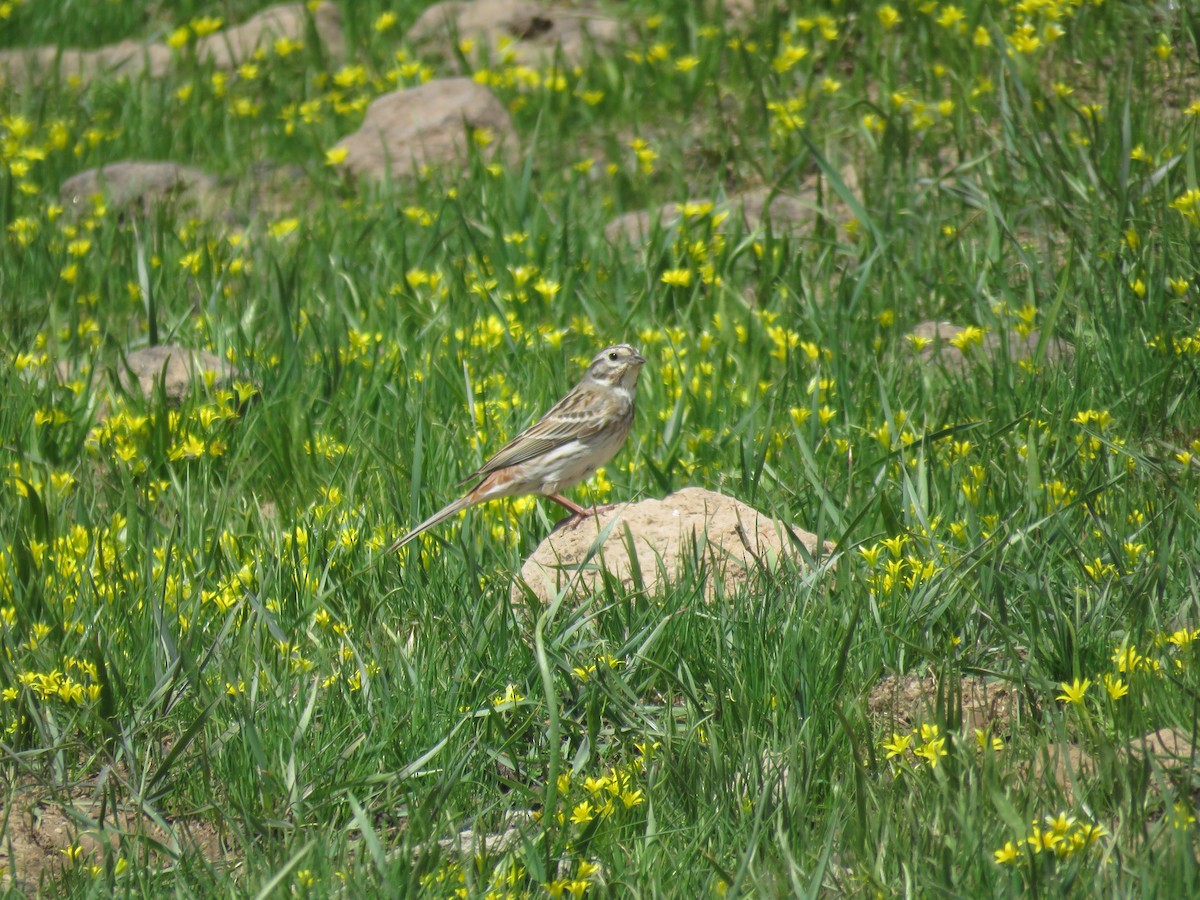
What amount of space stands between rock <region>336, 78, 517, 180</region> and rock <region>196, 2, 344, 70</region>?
1887 mm

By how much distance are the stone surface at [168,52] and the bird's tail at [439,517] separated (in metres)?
6.65

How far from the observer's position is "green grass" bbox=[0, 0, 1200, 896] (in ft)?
12.1

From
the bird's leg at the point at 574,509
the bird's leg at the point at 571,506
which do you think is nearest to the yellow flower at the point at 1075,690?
the bird's leg at the point at 574,509

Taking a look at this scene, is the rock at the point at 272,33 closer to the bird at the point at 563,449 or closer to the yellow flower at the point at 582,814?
the bird at the point at 563,449

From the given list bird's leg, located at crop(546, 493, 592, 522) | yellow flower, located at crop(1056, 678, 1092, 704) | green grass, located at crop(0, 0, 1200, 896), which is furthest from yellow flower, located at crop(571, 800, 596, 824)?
bird's leg, located at crop(546, 493, 592, 522)

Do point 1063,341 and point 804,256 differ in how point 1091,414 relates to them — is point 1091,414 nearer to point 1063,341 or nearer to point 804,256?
point 1063,341

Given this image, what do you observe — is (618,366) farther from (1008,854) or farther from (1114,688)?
(1008,854)

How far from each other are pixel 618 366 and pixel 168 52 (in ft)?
23.2

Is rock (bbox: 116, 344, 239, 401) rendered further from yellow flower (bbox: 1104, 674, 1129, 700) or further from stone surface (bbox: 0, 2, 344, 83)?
stone surface (bbox: 0, 2, 344, 83)

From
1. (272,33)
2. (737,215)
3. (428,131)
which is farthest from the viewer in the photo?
(272,33)

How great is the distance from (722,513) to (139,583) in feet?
6.59

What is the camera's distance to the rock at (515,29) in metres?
10.4

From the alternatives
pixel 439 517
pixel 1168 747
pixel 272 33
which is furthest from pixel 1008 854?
pixel 272 33

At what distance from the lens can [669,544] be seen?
16.5 ft
